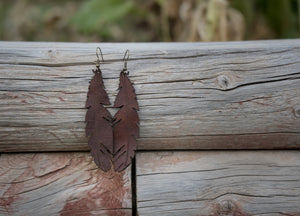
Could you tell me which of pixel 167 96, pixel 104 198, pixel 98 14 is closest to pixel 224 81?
pixel 167 96

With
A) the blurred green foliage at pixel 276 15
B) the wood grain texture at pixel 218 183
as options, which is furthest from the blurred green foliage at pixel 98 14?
the wood grain texture at pixel 218 183

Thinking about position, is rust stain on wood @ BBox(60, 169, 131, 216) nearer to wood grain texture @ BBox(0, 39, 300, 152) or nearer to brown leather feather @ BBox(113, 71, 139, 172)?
brown leather feather @ BBox(113, 71, 139, 172)

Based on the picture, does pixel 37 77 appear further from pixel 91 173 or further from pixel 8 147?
pixel 91 173

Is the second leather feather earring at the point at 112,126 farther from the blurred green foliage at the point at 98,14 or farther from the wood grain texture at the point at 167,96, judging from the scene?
the blurred green foliage at the point at 98,14

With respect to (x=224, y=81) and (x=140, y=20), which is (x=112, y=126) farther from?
(x=140, y=20)

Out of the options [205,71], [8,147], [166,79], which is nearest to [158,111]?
[166,79]
